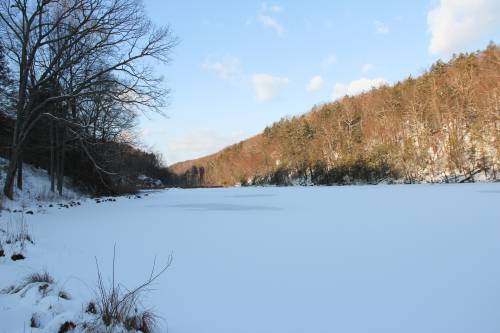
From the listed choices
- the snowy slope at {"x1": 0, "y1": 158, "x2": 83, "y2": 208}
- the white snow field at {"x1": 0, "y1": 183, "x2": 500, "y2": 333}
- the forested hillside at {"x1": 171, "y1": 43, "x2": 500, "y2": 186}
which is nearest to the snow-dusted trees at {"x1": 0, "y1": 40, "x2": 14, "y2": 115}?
the snowy slope at {"x1": 0, "y1": 158, "x2": 83, "y2": 208}

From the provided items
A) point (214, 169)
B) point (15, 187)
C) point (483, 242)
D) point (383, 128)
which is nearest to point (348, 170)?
point (383, 128)

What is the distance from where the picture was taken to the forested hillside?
131ft

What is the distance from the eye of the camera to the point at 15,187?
16.4 metres

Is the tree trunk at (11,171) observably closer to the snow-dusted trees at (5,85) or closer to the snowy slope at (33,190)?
the snowy slope at (33,190)

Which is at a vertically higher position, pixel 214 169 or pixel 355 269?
pixel 214 169

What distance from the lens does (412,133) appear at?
5034 cm

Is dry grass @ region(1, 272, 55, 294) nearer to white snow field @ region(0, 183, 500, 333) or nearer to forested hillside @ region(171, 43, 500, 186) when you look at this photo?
white snow field @ region(0, 183, 500, 333)

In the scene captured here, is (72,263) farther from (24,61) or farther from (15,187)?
(15,187)

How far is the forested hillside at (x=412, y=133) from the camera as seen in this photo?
1572 inches

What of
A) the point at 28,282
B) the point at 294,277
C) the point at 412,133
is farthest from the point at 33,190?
the point at 412,133

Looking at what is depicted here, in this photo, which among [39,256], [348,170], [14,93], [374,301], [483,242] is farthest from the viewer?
[348,170]

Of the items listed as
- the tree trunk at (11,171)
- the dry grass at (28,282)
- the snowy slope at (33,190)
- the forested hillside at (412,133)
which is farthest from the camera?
the forested hillside at (412,133)

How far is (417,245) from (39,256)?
5.04 m

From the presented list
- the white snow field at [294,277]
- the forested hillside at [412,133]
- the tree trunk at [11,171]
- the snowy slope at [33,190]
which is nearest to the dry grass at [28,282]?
the white snow field at [294,277]
